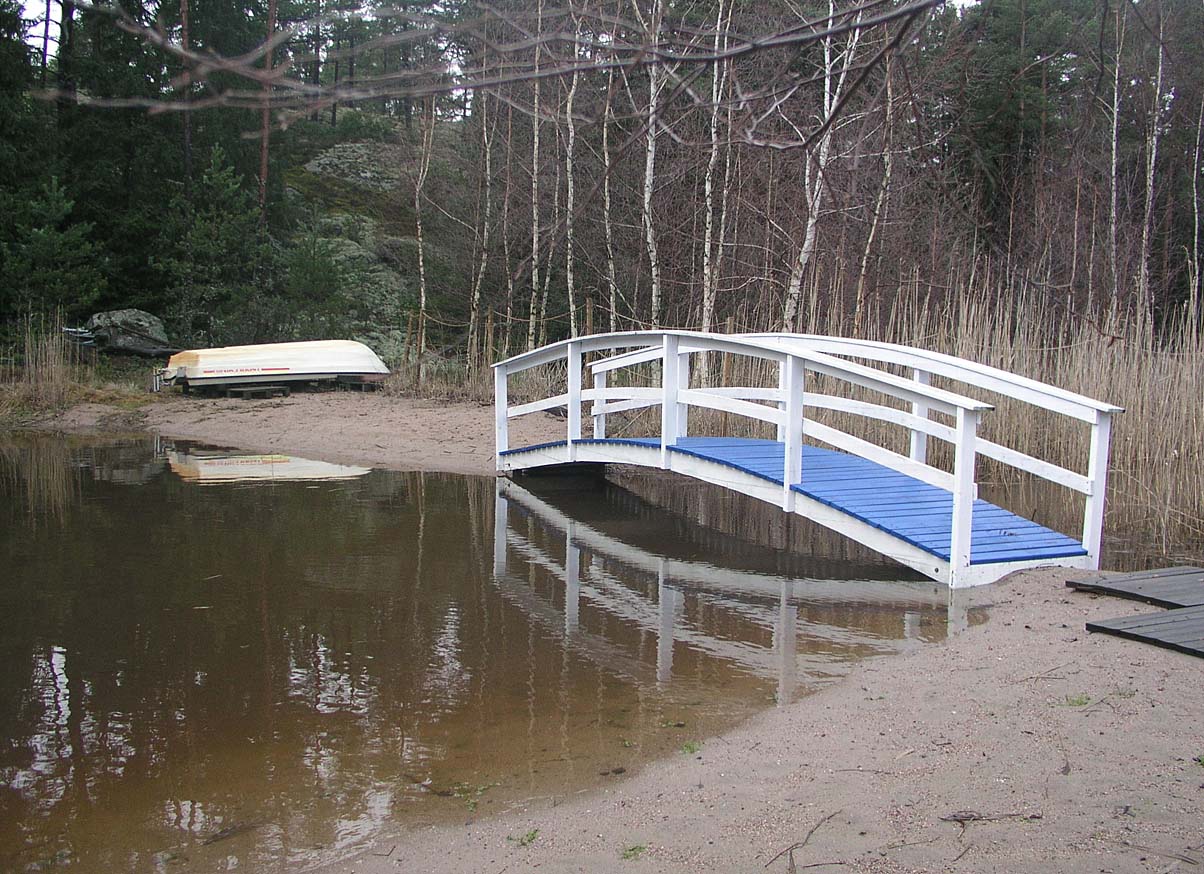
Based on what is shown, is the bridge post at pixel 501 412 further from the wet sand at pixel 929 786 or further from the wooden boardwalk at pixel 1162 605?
the wet sand at pixel 929 786

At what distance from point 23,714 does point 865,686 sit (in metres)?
3.27

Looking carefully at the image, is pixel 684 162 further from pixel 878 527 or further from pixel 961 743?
pixel 961 743

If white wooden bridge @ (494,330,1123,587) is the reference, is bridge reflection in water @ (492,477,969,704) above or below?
below

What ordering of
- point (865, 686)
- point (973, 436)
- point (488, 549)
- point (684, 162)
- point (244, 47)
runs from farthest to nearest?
point (244, 47), point (684, 162), point (488, 549), point (973, 436), point (865, 686)

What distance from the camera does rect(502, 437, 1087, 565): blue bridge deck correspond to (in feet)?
18.4

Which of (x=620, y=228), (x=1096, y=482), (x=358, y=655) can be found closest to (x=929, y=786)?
(x=358, y=655)

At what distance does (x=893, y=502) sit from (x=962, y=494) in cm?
120

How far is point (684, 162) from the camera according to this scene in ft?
42.1

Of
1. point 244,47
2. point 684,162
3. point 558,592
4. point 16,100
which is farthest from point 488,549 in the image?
point 244,47

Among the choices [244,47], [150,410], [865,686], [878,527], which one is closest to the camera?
[865,686]

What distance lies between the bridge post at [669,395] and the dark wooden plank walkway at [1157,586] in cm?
332

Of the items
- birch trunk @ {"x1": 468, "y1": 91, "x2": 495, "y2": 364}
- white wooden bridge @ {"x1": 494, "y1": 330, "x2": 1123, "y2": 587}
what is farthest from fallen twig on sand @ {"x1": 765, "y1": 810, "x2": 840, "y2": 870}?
birch trunk @ {"x1": 468, "y1": 91, "x2": 495, "y2": 364}

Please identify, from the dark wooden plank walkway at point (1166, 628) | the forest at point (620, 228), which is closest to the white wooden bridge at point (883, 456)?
the forest at point (620, 228)

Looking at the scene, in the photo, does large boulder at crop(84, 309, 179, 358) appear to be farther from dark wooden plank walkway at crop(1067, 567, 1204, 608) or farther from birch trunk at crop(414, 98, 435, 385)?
dark wooden plank walkway at crop(1067, 567, 1204, 608)
